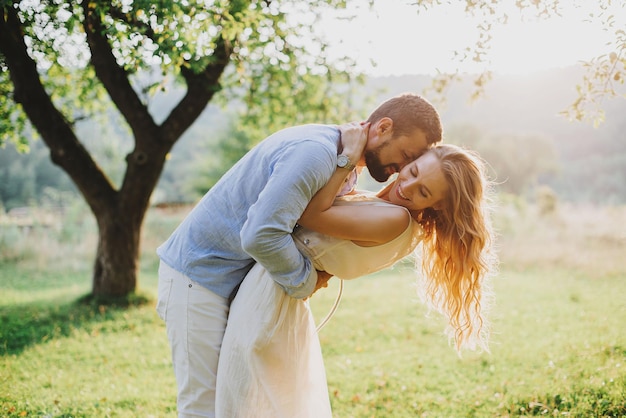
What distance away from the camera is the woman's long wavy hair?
3.12 meters

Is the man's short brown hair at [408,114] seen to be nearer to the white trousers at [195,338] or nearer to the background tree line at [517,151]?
the white trousers at [195,338]

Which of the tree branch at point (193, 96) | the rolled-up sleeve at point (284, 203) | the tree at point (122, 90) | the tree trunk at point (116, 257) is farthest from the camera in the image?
the tree trunk at point (116, 257)

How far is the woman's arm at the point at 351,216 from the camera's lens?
9.43 feet

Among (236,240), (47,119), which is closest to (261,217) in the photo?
(236,240)

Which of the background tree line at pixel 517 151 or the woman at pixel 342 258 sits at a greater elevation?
the woman at pixel 342 258

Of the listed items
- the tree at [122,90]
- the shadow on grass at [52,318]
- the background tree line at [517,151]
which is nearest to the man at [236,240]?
the tree at [122,90]

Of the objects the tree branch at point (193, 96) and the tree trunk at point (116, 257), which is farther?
the tree trunk at point (116, 257)

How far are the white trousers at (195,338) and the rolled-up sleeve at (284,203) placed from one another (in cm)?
51

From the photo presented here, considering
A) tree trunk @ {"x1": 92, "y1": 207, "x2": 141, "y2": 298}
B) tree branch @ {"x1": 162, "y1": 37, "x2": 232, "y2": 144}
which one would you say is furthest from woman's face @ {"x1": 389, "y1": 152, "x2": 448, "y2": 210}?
tree trunk @ {"x1": 92, "y1": 207, "x2": 141, "y2": 298}

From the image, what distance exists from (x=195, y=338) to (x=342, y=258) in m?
0.94

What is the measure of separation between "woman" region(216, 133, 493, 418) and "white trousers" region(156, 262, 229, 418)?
0.11 meters

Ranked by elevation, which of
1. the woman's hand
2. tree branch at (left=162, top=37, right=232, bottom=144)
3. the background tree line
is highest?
the woman's hand

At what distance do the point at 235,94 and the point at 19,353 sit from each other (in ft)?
19.9

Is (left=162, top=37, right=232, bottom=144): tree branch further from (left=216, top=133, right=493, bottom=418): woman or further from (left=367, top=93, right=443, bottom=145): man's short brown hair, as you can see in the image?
(left=216, top=133, right=493, bottom=418): woman
